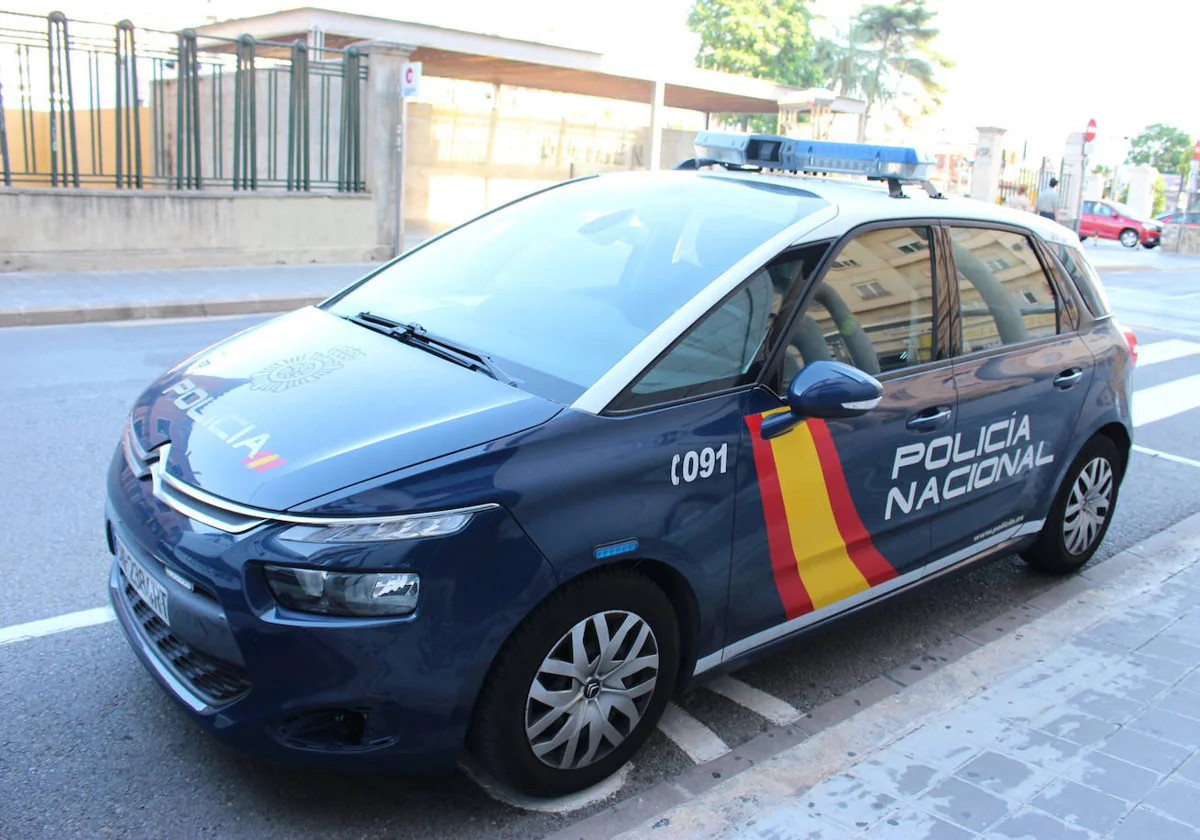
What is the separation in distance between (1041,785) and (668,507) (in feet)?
4.67

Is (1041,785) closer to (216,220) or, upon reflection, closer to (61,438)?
(61,438)

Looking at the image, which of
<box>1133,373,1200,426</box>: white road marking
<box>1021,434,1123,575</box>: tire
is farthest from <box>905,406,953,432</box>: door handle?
<box>1133,373,1200,426</box>: white road marking

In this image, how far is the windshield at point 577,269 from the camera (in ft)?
10.8

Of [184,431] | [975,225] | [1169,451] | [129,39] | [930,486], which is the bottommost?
[1169,451]

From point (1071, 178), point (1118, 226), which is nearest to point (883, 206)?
point (1071, 178)

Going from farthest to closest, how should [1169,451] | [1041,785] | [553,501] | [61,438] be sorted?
[1169,451] → [61,438] → [1041,785] → [553,501]

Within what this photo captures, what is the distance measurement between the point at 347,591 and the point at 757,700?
1750mm

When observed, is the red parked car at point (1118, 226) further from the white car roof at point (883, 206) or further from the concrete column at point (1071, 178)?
the white car roof at point (883, 206)

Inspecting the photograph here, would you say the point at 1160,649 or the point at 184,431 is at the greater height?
the point at 184,431

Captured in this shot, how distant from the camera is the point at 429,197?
24109mm

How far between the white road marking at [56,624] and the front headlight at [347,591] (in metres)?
1.63

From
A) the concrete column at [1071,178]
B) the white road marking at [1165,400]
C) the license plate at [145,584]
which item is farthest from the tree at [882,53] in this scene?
the license plate at [145,584]

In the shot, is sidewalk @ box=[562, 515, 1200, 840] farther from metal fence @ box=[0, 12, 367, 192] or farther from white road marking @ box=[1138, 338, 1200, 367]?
metal fence @ box=[0, 12, 367, 192]

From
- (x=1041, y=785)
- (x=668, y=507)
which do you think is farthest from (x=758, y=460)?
(x=1041, y=785)
